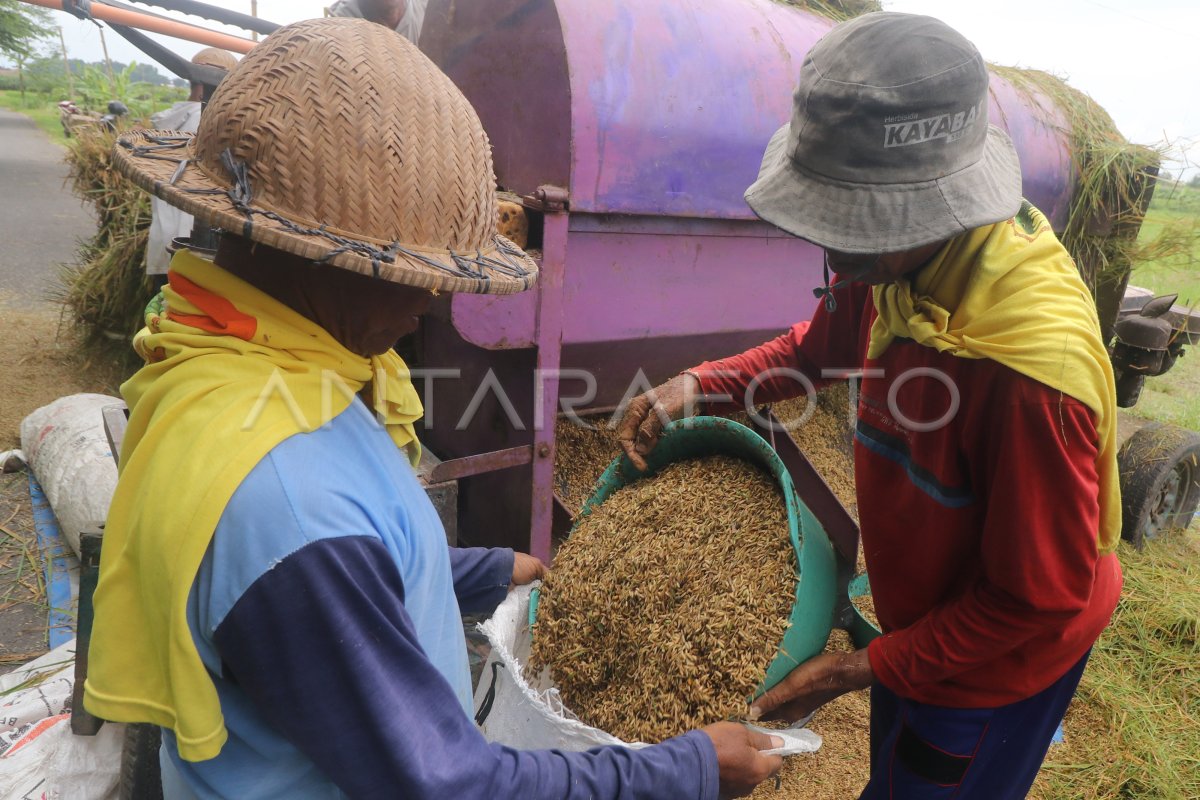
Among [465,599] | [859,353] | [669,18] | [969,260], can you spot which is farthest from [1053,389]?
[669,18]

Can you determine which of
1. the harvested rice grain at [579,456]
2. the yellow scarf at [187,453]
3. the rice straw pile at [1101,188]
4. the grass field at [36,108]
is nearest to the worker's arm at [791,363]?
the harvested rice grain at [579,456]

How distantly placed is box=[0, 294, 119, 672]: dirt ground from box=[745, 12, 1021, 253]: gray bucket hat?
3.43 metres

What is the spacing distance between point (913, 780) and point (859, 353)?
111cm

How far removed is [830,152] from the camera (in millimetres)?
1429

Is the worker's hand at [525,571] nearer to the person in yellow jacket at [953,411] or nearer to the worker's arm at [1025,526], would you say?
the person in yellow jacket at [953,411]

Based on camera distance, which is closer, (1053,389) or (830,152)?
(1053,389)

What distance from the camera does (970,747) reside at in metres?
1.70

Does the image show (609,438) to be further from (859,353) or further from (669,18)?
(669,18)

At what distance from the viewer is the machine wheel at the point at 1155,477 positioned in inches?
173

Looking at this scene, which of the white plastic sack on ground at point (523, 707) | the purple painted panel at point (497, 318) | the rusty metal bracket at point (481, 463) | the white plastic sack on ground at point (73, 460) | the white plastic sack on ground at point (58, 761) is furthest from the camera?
the white plastic sack on ground at point (73, 460)

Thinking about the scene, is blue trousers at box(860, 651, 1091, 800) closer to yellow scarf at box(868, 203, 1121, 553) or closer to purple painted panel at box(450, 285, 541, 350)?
yellow scarf at box(868, 203, 1121, 553)

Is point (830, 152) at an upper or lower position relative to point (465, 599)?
upper

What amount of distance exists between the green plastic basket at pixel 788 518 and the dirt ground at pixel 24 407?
2.56 metres

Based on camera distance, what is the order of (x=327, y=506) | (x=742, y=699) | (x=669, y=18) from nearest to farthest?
1. (x=327, y=506)
2. (x=742, y=699)
3. (x=669, y=18)
